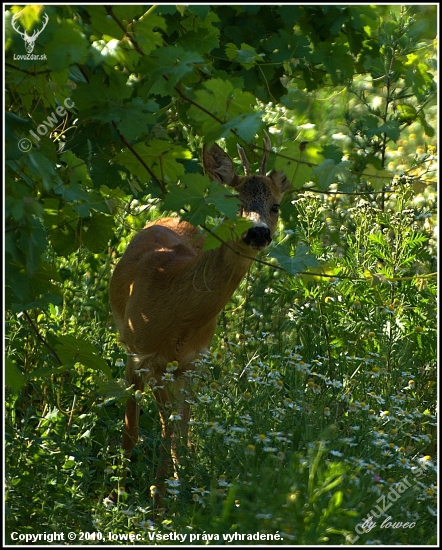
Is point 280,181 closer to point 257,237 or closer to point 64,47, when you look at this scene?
point 257,237

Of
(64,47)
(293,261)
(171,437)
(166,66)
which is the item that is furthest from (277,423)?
(64,47)

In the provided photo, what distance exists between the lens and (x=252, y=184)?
4.92 m

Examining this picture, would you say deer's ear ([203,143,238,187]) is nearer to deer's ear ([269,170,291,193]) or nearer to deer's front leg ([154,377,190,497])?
deer's ear ([269,170,291,193])

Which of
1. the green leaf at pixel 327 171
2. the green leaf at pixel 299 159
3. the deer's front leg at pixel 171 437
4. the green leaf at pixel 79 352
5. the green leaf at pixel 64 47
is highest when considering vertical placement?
the green leaf at pixel 64 47

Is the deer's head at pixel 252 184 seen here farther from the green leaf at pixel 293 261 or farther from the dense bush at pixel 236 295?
the green leaf at pixel 293 261

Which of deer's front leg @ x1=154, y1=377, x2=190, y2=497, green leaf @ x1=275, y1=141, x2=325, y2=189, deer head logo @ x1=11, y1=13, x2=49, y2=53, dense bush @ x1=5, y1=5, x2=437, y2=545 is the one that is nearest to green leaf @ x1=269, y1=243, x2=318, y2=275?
dense bush @ x1=5, y1=5, x2=437, y2=545

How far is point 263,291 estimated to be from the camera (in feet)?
20.1

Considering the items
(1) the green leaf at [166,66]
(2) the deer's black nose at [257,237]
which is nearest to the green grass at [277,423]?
(2) the deer's black nose at [257,237]

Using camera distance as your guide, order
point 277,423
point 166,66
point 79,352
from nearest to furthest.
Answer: point 166,66 → point 79,352 → point 277,423

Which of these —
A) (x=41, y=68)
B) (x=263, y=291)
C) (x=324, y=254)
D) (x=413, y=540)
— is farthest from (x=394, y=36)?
(x=413, y=540)

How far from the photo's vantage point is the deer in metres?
4.84

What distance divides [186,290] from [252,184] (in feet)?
2.38

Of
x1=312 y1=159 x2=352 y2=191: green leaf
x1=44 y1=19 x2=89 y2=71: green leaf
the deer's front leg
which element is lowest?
the deer's front leg

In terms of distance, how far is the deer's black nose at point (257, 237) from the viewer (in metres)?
4.47
